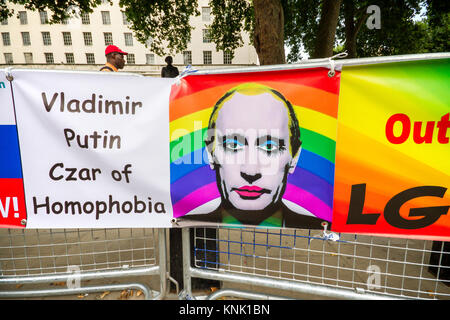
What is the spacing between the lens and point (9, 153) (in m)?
2.01

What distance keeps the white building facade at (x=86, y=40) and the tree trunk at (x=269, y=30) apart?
35.9m

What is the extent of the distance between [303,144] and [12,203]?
99.4 inches

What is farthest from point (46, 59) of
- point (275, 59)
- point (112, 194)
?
point (112, 194)

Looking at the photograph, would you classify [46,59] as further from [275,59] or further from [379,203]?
[379,203]

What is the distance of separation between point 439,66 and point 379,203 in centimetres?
104

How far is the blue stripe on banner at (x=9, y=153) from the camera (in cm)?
199

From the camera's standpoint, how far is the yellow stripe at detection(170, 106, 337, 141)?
1.80 m

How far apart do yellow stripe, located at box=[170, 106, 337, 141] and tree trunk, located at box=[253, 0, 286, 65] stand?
504 cm

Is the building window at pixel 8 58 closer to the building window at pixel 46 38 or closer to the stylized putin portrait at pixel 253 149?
A: the building window at pixel 46 38

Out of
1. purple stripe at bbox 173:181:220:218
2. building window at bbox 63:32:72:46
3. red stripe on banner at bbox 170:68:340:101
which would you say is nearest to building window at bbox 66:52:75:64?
building window at bbox 63:32:72:46

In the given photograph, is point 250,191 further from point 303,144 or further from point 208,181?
point 303,144

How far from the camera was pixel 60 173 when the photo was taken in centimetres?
203

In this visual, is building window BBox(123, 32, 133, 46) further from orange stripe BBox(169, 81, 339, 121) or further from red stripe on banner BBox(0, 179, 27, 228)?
orange stripe BBox(169, 81, 339, 121)

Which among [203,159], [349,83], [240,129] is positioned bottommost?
[203,159]
